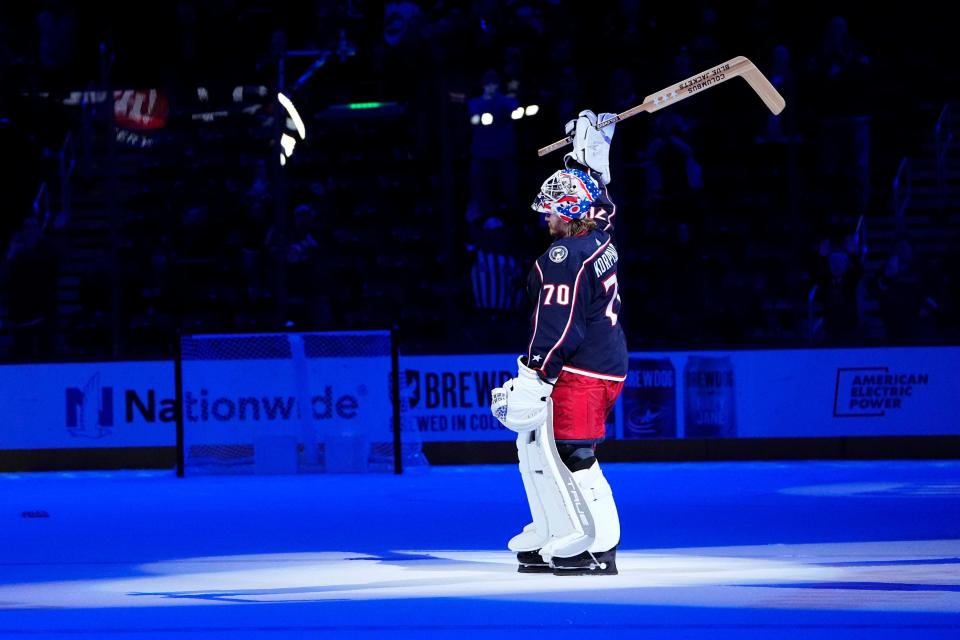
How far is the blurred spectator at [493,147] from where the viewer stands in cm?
1351

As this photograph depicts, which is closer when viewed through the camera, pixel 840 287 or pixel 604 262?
pixel 604 262

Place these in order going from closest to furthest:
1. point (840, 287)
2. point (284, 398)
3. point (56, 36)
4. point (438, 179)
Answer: point (284, 398) → point (840, 287) → point (438, 179) → point (56, 36)

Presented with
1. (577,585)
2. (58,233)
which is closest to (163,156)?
(58,233)

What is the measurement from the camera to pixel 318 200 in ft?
45.3

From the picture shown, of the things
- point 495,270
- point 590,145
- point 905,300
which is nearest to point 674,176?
point 495,270

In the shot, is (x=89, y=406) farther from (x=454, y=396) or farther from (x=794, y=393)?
(x=794, y=393)

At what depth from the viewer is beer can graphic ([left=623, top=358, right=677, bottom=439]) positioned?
11.8m

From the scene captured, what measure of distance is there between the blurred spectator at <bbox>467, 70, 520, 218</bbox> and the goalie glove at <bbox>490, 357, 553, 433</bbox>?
25.5ft

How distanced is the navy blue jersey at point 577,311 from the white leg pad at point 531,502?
35 cm

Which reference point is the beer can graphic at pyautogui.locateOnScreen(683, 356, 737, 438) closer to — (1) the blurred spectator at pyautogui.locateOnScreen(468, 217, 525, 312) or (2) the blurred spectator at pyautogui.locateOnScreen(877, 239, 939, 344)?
(2) the blurred spectator at pyautogui.locateOnScreen(877, 239, 939, 344)

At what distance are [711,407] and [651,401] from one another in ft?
1.59

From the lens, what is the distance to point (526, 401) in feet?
18.8

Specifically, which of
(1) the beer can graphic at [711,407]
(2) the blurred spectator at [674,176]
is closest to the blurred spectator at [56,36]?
(2) the blurred spectator at [674,176]

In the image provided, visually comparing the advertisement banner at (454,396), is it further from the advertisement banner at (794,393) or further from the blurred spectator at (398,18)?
the blurred spectator at (398,18)
